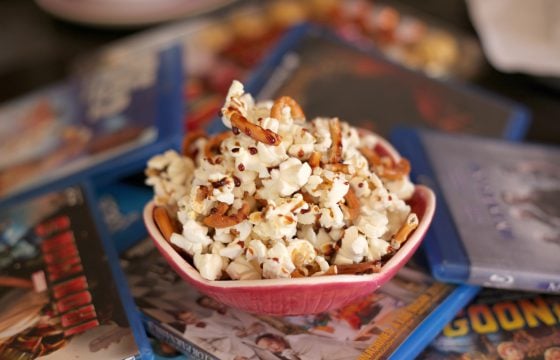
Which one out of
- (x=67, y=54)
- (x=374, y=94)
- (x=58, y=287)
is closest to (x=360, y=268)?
(x=58, y=287)

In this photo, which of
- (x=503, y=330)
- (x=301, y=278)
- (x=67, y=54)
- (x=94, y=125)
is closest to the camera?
(x=301, y=278)

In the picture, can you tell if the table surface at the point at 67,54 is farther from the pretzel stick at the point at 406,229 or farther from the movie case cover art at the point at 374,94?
the pretzel stick at the point at 406,229

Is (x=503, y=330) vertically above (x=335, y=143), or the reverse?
(x=335, y=143)

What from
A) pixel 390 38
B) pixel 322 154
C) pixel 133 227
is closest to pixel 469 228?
pixel 322 154

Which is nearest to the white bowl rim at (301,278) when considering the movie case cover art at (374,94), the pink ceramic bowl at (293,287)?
the pink ceramic bowl at (293,287)

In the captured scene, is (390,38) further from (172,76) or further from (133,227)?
(133,227)

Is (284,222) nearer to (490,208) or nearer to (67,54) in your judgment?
(490,208)
